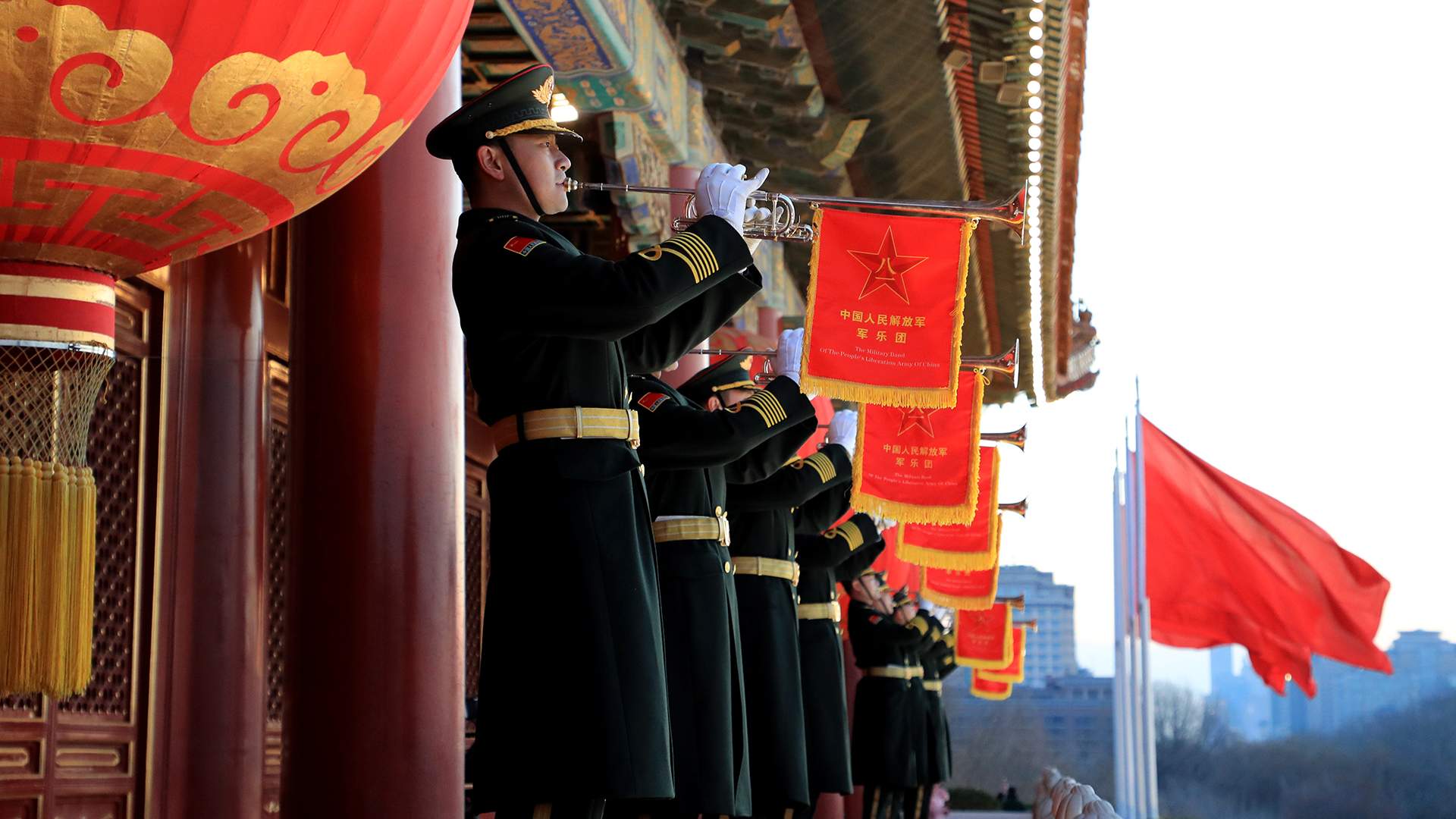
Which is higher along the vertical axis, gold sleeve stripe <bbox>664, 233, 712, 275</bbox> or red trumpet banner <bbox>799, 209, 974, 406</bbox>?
red trumpet banner <bbox>799, 209, 974, 406</bbox>

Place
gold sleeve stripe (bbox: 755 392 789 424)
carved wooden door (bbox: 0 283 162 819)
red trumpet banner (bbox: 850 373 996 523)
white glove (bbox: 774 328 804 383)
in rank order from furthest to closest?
1. red trumpet banner (bbox: 850 373 996 523)
2. carved wooden door (bbox: 0 283 162 819)
3. white glove (bbox: 774 328 804 383)
4. gold sleeve stripe (bbox: 755 392 789 424)

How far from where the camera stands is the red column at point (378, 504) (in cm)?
404

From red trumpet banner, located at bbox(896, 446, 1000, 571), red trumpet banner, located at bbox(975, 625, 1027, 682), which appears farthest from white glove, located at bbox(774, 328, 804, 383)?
red trumpet banner, located at bbox(975, 625, 1027, 682)

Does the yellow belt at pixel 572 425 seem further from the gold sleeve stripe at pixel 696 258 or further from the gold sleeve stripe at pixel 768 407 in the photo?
the gold sleeve stripe at pixel 768 407

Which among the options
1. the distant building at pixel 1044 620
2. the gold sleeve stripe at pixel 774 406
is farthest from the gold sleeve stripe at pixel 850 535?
the distant building at pixel 1044 620

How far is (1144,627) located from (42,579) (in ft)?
23.0

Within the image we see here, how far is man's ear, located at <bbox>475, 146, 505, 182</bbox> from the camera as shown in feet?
9.94

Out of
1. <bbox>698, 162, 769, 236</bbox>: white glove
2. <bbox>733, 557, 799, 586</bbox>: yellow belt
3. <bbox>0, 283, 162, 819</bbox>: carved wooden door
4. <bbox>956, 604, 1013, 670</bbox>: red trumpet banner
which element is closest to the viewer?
<bbox>698, 162, 769, 236</bbox>: white glove

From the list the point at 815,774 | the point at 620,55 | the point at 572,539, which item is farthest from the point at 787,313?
the point at 572,539

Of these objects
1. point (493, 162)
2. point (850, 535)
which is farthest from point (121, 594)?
point (493, 162)

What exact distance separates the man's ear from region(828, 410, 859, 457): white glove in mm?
3235

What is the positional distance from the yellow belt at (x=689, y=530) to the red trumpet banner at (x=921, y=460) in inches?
88.1

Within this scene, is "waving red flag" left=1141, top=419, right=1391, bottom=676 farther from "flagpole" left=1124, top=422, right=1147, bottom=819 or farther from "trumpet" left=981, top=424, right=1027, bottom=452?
"trumpet" left=981, top=424, right=1027, bottom=452

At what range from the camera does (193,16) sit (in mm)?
2098
